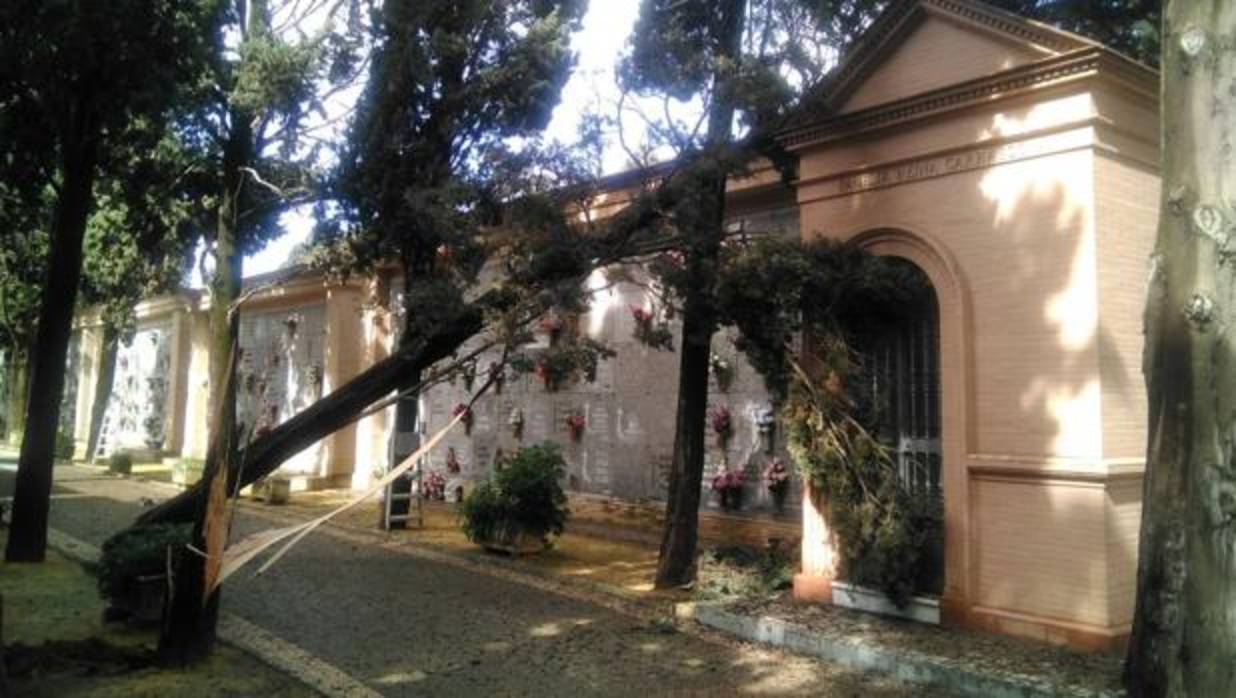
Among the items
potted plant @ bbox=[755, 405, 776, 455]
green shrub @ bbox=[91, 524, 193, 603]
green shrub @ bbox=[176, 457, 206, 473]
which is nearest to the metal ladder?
potted plant @ bbox=[755, 405, 776, 455]

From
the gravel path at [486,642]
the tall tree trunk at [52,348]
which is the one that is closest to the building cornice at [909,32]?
the gravel path at [486,642]

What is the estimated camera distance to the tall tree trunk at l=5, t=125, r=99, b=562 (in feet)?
34.3

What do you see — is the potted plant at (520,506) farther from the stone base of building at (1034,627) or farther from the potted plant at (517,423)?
the stone base of building at (1034,627)

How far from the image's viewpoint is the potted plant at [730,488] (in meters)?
12.0

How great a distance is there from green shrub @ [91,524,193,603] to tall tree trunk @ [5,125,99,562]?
11.5 feet

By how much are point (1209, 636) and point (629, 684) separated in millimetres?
3764

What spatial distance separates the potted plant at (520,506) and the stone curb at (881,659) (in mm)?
3245

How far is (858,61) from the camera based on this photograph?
8.55 meters

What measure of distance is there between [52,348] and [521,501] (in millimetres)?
5448

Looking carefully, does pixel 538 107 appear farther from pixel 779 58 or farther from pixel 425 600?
pixel 425 600

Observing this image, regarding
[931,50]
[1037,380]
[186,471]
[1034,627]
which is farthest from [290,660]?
[186,471]

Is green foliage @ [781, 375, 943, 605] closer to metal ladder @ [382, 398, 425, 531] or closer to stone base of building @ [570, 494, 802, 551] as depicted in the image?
stone base of building @ [570, 494, 802, 551]

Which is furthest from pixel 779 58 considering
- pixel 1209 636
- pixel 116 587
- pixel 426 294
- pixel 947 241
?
pixel 116 587

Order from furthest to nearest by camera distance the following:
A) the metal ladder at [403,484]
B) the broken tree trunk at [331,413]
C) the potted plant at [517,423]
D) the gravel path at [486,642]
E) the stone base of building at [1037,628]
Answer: the potted plant at [517,423], the metal ladder at [403,484], the broken tree trunk at [331,413], the stone base of building at [1037,628], the gravel path at [486,642]
